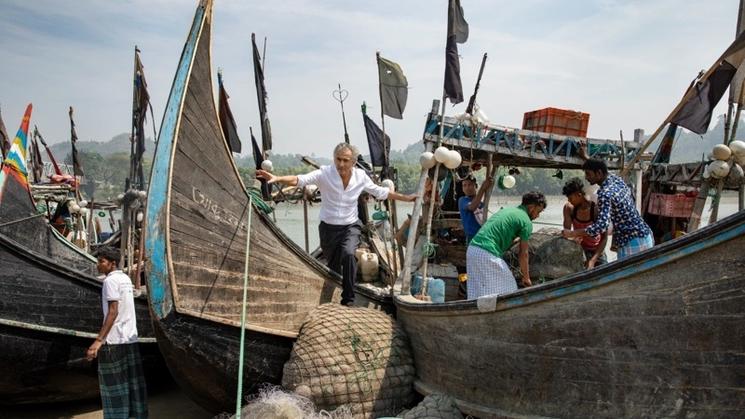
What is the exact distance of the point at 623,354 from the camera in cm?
329

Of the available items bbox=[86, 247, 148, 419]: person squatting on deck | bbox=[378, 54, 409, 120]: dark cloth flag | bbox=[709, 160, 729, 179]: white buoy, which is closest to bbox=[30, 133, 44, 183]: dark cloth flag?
bbox=[378, 54, 409, 120]: dark cloth flag

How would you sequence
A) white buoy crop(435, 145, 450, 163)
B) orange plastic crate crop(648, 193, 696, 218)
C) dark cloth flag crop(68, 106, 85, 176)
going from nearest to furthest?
white buoy crop(435, 145, 450, 163), orange plastic crate crop(648, 193, 696, 218), dark cloth flag crop(68, 106, 85, 176)

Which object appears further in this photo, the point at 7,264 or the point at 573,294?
the point at 7,264

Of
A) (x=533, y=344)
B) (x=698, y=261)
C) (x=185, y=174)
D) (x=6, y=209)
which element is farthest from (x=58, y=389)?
(x=698, y=261)

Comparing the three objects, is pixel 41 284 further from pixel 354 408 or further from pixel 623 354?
pixel 623 354

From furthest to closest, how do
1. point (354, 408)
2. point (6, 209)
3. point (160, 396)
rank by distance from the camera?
point (6, 209)
point (160, 396)
point (354, 408)

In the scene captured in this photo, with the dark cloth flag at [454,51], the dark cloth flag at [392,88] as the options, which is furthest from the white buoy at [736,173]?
the dark cloth flag at [392,88]

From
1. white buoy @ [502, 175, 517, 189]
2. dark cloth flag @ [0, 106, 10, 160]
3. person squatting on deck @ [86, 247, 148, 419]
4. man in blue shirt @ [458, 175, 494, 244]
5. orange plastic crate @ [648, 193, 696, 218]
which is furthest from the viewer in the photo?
dark cloth flag @ [0, 106, 10, 160]

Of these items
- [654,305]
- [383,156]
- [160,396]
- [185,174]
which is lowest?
[160,396]

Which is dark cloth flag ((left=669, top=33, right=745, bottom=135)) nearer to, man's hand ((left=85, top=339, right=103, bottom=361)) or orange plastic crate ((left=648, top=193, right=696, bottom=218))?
orange plastic crate ((left=648, top=193, right=696, bottom=218))

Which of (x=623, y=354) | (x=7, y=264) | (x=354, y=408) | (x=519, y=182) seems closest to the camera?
(x=623, y=354)

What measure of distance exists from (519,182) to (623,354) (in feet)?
167

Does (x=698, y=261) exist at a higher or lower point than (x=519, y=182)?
lower

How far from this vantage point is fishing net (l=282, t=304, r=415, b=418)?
4422 millimetres
